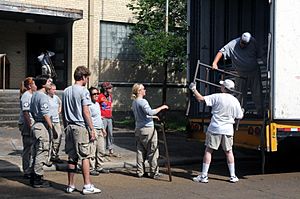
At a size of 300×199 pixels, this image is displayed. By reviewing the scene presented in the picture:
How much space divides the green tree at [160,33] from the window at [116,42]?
62 cm

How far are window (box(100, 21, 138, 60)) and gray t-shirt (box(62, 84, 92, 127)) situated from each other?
36.9 ft

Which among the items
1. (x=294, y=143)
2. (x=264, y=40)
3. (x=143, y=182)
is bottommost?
(x=143, y=182)

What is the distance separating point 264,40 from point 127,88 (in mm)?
8550

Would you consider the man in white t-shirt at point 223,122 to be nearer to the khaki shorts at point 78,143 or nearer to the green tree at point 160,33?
the khaki shorts at point 78,143

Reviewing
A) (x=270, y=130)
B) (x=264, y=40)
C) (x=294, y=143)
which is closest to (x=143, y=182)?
(x=270, y=130)

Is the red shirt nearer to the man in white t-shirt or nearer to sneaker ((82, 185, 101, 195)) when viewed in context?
the man in white t-shirt

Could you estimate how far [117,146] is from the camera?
1268 cm

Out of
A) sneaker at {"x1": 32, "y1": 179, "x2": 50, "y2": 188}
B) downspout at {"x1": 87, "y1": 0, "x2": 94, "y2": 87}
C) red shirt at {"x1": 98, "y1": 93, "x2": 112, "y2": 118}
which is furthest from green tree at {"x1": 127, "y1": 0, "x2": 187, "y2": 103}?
sneaker at {"x1": 32, "y1": 179, "x2": 50, "y2": 188}

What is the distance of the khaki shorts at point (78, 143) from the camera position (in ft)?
25.3

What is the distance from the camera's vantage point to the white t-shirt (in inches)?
344

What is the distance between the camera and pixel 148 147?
9188mm

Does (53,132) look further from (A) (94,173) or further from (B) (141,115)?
(B) (141,115)

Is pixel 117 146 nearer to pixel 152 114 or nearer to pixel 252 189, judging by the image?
pixel 152 114

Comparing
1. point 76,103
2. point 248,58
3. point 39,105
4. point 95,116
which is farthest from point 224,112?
point 39,105
